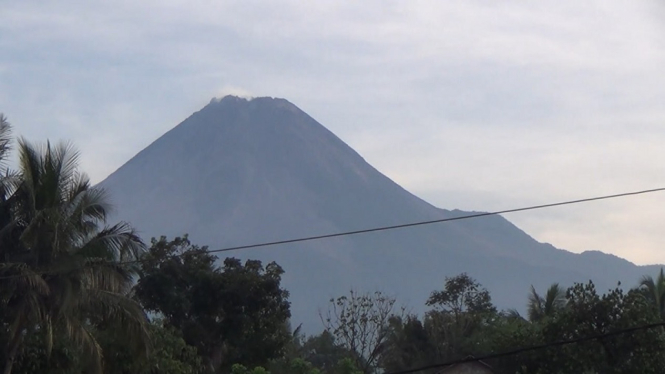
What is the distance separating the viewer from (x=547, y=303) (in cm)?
4466

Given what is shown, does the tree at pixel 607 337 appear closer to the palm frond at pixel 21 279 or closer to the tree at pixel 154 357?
the tree at pixel 154 357

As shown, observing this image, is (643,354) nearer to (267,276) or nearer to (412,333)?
(267,276)

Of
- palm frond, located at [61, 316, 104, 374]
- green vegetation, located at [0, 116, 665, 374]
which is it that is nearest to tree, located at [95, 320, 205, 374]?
green vegetation, located at [0, 116, 665, 374]

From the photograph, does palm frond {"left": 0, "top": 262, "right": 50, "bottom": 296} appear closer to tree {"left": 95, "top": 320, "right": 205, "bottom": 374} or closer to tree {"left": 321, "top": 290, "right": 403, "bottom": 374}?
tree {"left": 95, "top": 320, "right": 205, "bottom": 374}

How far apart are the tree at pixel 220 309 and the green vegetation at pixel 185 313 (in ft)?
0.16

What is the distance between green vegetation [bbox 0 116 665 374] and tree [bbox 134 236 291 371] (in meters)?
0.05

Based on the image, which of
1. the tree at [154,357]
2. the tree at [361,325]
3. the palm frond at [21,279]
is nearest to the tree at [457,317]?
the tree at [361,325]

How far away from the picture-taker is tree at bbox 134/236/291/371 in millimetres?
41062

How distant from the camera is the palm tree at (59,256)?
61.8 ft

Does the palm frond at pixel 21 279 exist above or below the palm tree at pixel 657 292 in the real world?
below

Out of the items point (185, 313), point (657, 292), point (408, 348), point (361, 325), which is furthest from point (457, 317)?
point (185, 313)

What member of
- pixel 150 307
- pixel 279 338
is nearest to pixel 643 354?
pixel 279 338

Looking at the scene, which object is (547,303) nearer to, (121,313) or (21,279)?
(121,313)

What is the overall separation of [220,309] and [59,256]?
2276cm
